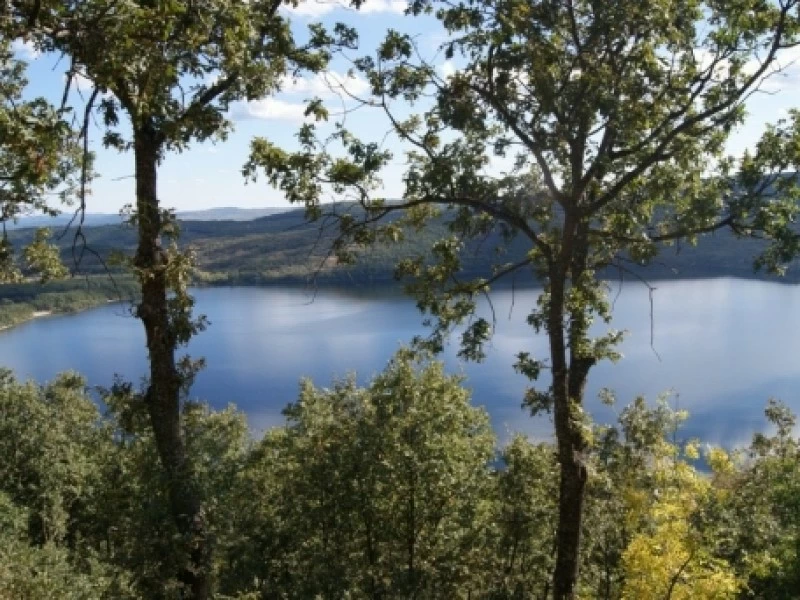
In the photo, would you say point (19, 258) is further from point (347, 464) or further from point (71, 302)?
point (71, 302)

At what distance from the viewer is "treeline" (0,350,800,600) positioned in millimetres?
11477

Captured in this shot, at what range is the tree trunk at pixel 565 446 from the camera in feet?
24.9

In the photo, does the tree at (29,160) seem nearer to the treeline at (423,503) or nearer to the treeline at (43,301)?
the treeline at (423,503)

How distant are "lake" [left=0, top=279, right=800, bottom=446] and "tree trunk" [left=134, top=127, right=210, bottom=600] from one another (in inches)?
906

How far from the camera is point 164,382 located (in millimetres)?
7461

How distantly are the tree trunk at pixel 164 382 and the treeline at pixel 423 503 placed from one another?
3.02 metres

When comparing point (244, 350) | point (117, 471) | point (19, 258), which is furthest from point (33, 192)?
point (244, 350)

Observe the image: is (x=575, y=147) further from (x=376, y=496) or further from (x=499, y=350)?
(x=499, y=350)

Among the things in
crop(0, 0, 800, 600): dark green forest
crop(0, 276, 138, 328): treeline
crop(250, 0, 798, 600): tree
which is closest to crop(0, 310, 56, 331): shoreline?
crop(0, 276, 138, 328): treeline

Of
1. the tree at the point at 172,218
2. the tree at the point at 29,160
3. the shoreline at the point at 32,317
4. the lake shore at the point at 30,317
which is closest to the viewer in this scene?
the tree at the point at 29,160

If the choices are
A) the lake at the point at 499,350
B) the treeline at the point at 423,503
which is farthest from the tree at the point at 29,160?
the lake at the point at 499,350

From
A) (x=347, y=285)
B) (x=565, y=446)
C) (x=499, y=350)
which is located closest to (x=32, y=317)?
(x=347, y=285)

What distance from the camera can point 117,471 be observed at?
20359 millimetres

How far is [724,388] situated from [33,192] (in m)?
58.6
